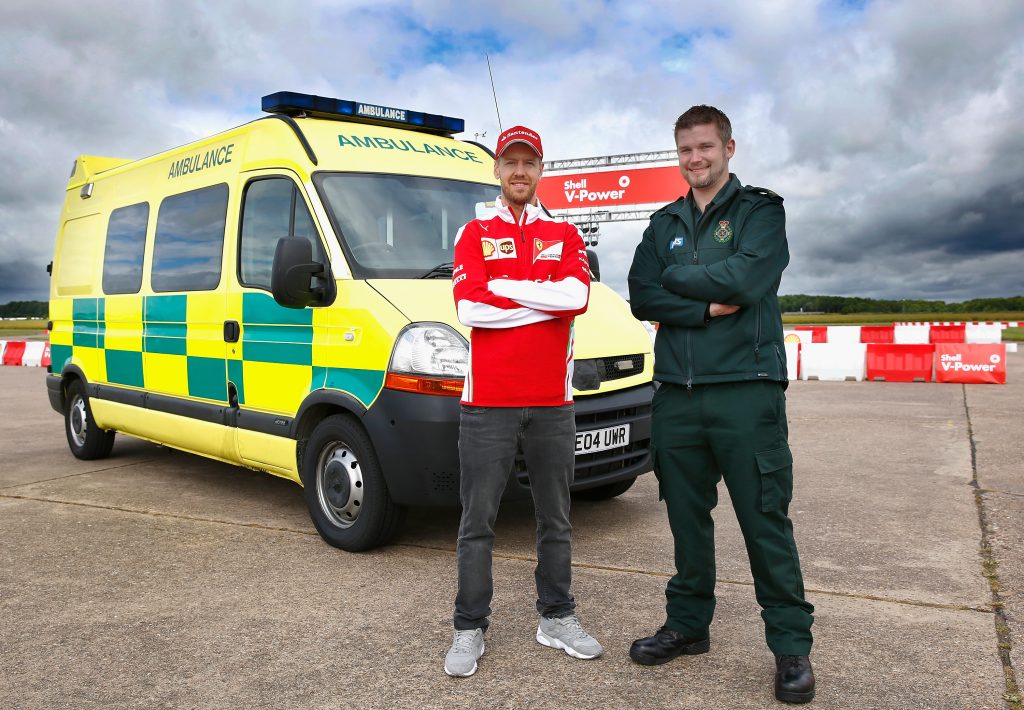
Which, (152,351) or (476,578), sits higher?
(152,351)

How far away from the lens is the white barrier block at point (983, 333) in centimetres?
1680

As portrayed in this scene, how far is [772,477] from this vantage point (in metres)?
2.78

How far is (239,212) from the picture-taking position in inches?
200

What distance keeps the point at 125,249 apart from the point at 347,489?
3.26 meters

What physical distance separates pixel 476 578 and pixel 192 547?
208cm

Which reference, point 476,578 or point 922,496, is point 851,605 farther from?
point 922,496

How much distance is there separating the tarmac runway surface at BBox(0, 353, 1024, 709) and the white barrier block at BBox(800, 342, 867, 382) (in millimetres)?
7008

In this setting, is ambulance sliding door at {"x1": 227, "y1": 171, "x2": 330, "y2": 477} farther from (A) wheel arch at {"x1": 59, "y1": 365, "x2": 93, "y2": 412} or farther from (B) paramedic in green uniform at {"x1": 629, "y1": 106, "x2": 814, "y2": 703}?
(A) wheel arch at {"x1": 59, "y1": 365, "x2": 93, "y2": 412}

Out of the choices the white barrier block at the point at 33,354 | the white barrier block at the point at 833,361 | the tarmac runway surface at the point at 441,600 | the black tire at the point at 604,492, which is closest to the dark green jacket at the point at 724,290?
the tarmac runway surface at the point at 441,600

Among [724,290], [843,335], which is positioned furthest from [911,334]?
[724,290]

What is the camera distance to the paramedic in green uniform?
2.78 metres

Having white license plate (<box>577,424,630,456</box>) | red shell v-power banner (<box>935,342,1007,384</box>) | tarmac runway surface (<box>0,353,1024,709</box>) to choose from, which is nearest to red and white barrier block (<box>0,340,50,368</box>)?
tarmac runway surface (<box>0,353,1024,709</box>)

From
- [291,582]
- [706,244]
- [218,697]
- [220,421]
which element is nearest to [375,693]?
[218,697]

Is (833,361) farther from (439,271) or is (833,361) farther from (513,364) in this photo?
(513,364)
